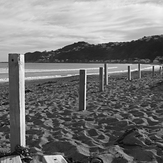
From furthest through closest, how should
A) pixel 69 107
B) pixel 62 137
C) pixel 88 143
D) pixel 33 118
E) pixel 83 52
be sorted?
pixel 83 52
pixel 69 107
pixel 33 118
pixel 62 137
pixel 88 143

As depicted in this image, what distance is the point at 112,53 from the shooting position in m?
164

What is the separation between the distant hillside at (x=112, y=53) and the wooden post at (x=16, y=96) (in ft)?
436

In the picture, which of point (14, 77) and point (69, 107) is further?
point (69, 107)

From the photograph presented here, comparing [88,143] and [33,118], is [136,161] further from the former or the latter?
[33,118]

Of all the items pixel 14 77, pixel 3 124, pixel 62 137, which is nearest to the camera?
pixel 14 77

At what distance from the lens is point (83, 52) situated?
6934 inches

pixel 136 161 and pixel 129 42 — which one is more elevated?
pixel 129 42

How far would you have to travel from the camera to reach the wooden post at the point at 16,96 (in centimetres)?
292

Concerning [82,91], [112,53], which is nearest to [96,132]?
[82,91]

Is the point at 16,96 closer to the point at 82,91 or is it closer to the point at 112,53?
the point at 82,91

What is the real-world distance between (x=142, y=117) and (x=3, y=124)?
10.4ft

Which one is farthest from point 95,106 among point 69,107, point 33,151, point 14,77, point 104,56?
point 104,56

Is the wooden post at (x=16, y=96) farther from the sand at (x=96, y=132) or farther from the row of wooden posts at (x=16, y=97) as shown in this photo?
the sand at (x=96, y=132)

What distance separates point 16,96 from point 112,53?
164 metres
